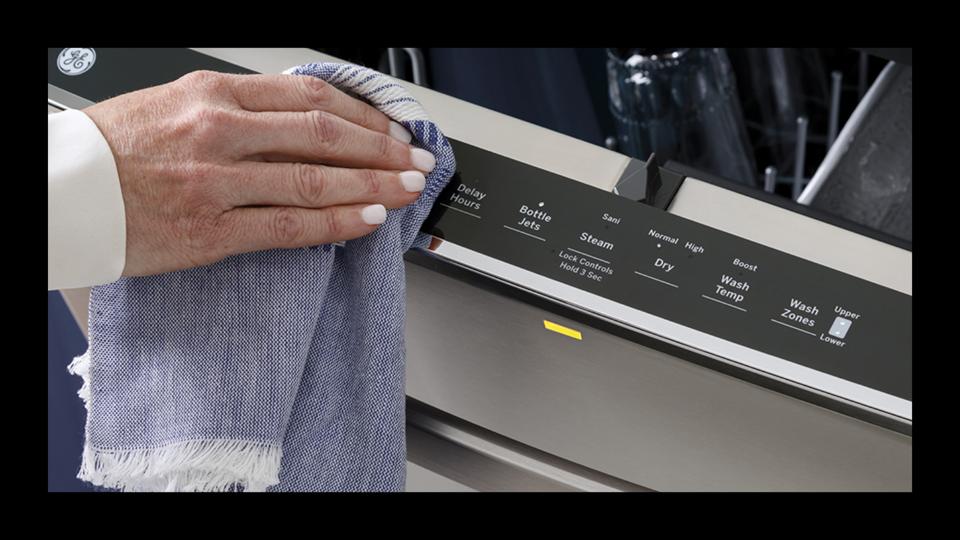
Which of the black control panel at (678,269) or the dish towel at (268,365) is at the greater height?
the black control panel at (678,269)

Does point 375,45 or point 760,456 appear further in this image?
point 375,45

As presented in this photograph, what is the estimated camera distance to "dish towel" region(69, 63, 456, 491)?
55cm

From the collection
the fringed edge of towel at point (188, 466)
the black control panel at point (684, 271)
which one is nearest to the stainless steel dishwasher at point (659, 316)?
the black control panel at point (684, 271)

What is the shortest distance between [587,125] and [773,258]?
0.40 m

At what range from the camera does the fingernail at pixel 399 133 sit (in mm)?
574

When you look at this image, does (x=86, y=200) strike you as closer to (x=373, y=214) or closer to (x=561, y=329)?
(x=373, y=214)

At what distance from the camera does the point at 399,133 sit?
58cm

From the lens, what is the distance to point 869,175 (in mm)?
864

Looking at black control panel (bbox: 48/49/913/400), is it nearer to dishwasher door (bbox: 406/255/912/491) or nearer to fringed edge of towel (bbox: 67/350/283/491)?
dishwasher door (bbox: 406/255/912/491)

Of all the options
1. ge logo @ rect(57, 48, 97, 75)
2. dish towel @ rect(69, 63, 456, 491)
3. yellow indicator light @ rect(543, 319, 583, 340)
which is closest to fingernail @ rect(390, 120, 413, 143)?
dish towel @ rect(69, 63, 456, 491)

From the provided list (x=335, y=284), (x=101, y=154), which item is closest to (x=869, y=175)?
(x=335, y=284)

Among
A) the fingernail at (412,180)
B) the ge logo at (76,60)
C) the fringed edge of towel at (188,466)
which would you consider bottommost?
the fringed edge of towel at (188,466)

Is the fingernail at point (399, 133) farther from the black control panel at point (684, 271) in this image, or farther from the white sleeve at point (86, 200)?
the white sleeve at point (86, 200)

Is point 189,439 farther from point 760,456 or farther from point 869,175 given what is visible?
point 869,175
